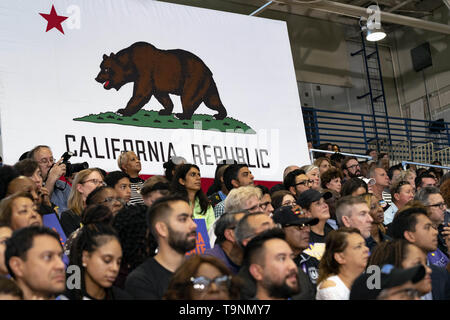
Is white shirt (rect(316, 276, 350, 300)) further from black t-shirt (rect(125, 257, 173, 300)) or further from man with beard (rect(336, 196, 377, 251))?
man with beard (rect(336, 196, 377, 251))

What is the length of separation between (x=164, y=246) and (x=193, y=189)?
7.29ft

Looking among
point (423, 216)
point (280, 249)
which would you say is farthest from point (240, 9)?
point (280, 249)

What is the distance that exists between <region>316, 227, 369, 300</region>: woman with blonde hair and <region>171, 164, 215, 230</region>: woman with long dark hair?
1690 mm

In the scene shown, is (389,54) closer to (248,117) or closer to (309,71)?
(309,71)

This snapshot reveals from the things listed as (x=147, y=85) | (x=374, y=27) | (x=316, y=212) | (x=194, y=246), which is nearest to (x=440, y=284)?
(x=316, y=212)

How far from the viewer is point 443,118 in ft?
51.4

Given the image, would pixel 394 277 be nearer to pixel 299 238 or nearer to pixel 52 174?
pixel 299 238

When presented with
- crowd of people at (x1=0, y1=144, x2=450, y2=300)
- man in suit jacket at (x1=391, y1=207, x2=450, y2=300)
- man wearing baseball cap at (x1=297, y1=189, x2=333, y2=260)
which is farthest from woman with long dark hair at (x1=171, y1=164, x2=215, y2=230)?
man in suit jacket at (x1=391, y1=207, x2=450, y2=300)

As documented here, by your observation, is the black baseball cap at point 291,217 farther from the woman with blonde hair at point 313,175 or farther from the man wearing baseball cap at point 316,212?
the woman with blonde hair at point 313,175

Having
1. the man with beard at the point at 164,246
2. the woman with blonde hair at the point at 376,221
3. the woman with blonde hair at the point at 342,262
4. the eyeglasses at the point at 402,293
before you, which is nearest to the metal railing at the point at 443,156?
the woman with blonde hair at the point at 376,221

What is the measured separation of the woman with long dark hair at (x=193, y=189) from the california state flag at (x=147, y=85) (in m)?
1.91

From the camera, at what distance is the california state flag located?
738 cm

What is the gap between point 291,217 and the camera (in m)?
4.45
